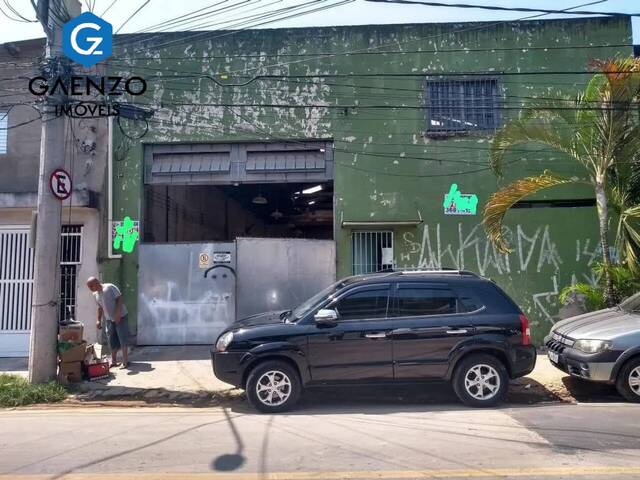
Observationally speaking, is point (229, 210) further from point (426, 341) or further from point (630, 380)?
point (630, 380)

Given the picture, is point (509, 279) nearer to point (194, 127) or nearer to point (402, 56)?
point (402, 56)

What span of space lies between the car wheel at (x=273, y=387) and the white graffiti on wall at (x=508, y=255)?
16.0 ft

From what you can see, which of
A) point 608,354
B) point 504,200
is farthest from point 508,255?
point 608,354

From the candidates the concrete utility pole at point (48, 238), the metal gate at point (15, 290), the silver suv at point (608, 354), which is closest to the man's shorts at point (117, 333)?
the concrete utility pole at point (48, 238)

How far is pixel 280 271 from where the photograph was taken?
11.1m

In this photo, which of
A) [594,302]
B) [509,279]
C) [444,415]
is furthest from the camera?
[509,279]

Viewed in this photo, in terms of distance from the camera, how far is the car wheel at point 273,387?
22.6 ft

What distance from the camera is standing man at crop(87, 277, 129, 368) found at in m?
9.28

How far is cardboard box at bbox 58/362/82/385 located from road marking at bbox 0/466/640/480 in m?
3.83

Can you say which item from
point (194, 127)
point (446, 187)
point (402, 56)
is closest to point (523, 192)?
point (446, 187)

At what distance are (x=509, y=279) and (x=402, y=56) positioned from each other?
4991 millimetres

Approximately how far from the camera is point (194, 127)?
37.7ft

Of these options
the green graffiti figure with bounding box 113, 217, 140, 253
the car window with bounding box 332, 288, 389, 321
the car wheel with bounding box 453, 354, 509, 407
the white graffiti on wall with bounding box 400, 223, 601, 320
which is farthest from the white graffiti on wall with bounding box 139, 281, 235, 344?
the car wheel with bounding box 453, 354, 509, 407

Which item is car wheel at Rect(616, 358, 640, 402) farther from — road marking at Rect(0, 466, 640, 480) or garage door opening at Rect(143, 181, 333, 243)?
garage door opening at Rect(143, 181, 333, 243)
